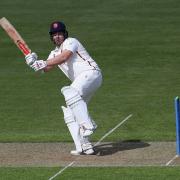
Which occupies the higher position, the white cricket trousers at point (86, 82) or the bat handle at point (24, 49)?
the bat handle at point (24, 49)

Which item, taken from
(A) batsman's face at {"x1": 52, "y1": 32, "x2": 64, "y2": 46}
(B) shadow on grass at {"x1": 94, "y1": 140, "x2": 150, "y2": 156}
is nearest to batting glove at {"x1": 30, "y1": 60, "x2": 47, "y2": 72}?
(A) batsman's face at {"x1": 52, "y1": 32, "x2": 64, "y2": 46}

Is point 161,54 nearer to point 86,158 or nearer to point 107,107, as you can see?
point 107,107

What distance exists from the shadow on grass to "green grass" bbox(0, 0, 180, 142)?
1.16ft

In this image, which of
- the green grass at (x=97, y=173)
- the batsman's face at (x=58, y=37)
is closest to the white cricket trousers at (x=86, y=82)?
the batsman's face at (x=58, y=37)

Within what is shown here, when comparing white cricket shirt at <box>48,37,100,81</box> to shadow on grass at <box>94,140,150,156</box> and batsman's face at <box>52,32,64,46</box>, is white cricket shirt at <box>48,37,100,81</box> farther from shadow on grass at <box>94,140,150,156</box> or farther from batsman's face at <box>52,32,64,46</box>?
shadow on grass at <box>94,140,150,156</box>

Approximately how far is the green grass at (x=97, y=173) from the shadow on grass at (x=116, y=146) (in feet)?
3.95

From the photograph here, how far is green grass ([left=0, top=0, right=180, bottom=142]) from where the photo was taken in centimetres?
1686

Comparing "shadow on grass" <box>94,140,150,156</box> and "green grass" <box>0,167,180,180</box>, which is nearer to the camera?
"green grass" <box>0,167,180,180</box>

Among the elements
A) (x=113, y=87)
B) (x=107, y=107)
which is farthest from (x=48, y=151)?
(x=113, y=87)

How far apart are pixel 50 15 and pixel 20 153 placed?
53.4 feet

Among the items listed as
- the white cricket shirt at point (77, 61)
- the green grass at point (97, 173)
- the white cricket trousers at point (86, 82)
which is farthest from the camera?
the white cricket shirt at point (77, 61)

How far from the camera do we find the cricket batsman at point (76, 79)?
14148 mm

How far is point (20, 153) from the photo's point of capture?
14445 mm

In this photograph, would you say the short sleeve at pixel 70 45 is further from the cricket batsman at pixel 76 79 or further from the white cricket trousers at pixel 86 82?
the white cricket trousers at pixel 86 82
